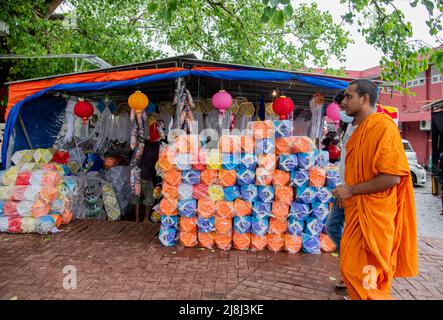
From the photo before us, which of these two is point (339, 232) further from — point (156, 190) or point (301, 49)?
point (301, 49)

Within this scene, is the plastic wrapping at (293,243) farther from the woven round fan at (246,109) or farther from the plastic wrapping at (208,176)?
the woven round fan at (246,109)

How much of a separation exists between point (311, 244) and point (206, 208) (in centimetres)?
154

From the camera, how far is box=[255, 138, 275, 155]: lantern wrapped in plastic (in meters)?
4.66

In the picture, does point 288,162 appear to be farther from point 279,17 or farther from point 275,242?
point 279,17

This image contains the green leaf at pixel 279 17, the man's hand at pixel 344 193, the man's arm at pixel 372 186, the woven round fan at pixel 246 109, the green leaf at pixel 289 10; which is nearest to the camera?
the man's arm at pixel 372 186

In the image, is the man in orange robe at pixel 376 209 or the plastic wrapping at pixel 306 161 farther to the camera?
the plastic wrapping at pixel 306 161

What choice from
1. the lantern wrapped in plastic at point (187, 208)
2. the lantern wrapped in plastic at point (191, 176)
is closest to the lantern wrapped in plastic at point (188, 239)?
the lantern wrapped in plastic at point (187, 208)

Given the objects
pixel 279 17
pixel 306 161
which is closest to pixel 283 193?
pixel 306 161

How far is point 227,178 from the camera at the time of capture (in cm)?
467

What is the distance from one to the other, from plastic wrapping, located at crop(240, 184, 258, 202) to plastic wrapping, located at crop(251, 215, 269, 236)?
27 cm

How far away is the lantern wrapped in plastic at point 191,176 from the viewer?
4.71 metres

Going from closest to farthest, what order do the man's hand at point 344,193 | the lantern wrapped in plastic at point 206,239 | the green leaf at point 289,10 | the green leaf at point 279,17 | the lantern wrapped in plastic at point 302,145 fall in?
the man's hand at point 344,193 < the green leaf at point 289,10 < the green leaf at point 279,17 < the lantern wrapped in plastic at point 302,145 < the lantern wrapped in plastic at point 206,239

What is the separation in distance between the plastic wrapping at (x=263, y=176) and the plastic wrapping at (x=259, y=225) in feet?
1.62

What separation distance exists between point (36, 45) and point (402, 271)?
8268 millimetres
